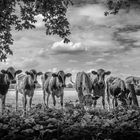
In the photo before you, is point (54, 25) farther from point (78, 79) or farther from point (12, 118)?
point (78, 79)

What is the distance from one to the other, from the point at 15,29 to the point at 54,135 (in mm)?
5165

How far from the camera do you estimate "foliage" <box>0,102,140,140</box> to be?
27.2ft

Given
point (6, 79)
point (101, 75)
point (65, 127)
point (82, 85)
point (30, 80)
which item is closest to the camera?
point (65, 127)

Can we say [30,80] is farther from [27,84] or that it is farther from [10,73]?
[10,73]

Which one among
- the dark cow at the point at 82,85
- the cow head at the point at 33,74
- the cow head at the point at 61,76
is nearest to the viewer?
the dark cow at the point at 82,85

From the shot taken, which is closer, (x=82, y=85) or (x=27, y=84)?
(x=82, y=85)

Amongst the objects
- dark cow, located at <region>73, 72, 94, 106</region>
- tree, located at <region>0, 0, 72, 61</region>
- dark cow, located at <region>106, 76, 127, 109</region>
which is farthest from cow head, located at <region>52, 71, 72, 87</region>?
tree, located at <region>0, 0, 72, 61</region>

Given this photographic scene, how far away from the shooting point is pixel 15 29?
11914 mm

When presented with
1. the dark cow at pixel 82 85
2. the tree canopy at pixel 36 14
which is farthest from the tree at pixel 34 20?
the dark cow at pixel 82 85

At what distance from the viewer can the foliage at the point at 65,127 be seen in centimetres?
830

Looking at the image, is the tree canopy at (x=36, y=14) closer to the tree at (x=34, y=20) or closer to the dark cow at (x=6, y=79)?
the tree at (x=34, y=20)

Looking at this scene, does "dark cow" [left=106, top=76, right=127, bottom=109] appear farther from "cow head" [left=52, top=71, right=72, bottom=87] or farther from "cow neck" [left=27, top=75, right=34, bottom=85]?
"cow neck" [left=27, top=75, right=34, bottom=85]

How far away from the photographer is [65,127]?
30.4ft

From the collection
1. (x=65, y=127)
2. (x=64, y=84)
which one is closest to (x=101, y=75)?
(x=64, y=84)
